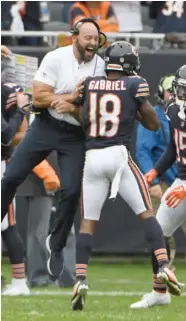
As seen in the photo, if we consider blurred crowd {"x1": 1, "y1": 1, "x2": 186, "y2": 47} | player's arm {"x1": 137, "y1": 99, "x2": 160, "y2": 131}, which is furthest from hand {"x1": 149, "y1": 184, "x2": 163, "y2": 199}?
blurred crowd {"x1": 1, "y1": 1, "x2": 186, "y2": 47}

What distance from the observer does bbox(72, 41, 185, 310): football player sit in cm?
799

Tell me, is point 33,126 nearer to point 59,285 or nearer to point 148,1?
point 59,285

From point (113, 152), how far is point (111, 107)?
30cm

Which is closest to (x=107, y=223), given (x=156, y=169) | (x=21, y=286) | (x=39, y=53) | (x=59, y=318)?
(x=39, y=53)

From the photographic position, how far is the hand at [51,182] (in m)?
10.2

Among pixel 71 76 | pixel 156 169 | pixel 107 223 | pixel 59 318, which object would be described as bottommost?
pixel 107 223

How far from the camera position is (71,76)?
27.4 feet

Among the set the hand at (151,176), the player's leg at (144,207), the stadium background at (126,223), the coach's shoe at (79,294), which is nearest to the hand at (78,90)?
the player's leg at (144,207)

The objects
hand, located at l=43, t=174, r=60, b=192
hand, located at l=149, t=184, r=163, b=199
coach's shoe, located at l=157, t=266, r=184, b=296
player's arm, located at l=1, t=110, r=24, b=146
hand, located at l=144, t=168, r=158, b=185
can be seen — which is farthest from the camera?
hand, located at l=43, t=174, r=60, b=192

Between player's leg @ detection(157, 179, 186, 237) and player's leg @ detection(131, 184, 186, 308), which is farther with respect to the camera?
player's leg @ detection(157, 179, 186, 237)

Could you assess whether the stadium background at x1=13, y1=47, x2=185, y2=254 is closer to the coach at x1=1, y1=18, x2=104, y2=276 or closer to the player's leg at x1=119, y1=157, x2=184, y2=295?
the coach at x1=1, y1=18, x2=104, y2=276

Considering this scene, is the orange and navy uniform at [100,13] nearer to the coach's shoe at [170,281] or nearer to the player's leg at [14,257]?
the player's leg at [14,257]

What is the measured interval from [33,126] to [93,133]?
592 mm

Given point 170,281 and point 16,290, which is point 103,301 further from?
point 170,281
